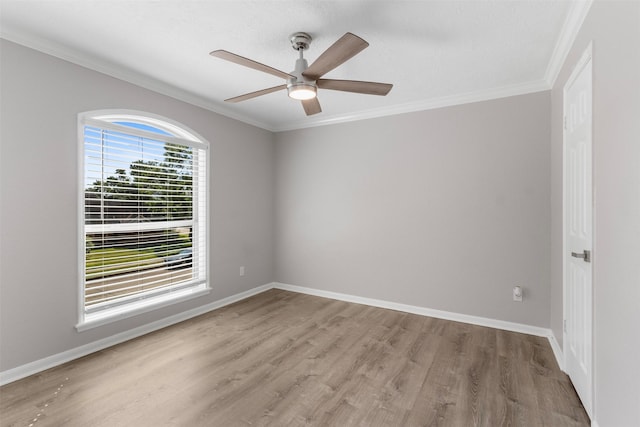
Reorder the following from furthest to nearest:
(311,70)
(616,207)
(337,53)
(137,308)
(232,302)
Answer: (232,302)
(137,308)
(311,70)
(337,53)
(616,207)

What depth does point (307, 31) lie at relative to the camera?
214 centimetres

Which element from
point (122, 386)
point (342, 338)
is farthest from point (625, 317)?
point (122, 386)

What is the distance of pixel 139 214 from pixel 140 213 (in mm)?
15

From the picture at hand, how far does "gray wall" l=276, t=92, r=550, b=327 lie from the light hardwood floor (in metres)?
0.56

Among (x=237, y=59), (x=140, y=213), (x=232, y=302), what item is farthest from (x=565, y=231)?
(x=140, y=213)

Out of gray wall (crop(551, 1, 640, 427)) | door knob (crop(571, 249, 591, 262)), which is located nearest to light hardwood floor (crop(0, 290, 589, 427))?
gray wall (crop(551, 1, 640, 427))

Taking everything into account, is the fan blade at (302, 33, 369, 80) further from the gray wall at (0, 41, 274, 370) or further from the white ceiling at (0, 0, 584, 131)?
the gray wall at (0, 41, 274, 370)

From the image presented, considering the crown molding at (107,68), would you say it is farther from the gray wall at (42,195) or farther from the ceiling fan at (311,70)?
the ceiling fan at (311,70)

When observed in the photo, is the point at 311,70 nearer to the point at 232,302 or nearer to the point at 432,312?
the point at 432,312

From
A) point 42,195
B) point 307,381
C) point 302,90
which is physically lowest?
point 307,381

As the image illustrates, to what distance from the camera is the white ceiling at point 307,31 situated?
1.90 meters

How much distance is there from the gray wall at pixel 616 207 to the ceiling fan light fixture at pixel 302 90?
1642mm

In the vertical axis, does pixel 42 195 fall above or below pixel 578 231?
above

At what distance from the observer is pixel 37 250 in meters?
2.30
